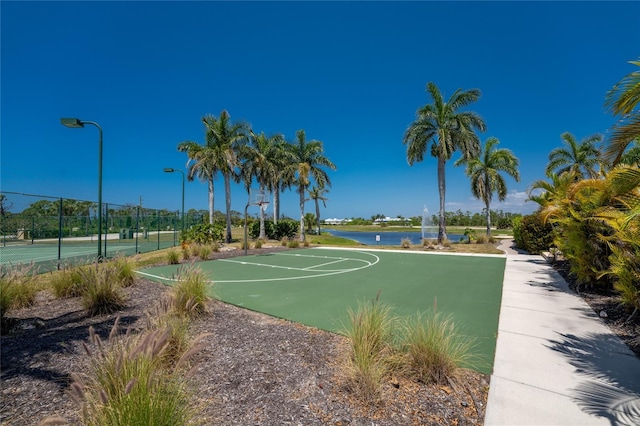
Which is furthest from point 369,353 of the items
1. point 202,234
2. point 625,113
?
point 202,234

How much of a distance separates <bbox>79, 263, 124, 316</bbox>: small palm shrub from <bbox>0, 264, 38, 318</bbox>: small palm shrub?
91 centimetres

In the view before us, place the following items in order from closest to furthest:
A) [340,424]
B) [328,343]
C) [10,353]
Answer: [340,424]
[10,353]
[328,343]

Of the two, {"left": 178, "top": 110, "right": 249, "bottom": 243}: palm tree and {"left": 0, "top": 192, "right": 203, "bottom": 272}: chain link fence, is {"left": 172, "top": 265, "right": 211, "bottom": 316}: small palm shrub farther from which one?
{"left": 178, "top": 110, "right": 249, "bottom": 243}: palm tree

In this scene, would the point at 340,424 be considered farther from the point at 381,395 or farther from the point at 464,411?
the point at 464,411

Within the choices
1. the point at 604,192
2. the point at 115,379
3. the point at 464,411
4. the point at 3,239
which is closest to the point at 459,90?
the point at 604,192

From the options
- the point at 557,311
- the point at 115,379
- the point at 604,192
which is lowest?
the point at 557,311

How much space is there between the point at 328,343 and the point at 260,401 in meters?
1.50

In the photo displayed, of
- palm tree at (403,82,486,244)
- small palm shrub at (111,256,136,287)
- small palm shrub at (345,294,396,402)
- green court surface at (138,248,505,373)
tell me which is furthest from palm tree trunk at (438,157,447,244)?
small palm shrub at (345,294,396,402)

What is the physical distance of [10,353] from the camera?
11.8 feet

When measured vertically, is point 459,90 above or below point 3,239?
above

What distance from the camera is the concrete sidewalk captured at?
254cm

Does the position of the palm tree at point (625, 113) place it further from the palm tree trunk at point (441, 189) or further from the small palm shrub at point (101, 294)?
the palm tree trunk at point (441, 189)

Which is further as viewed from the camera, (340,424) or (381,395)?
(381,395)

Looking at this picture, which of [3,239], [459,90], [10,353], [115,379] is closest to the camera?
[115,379]
